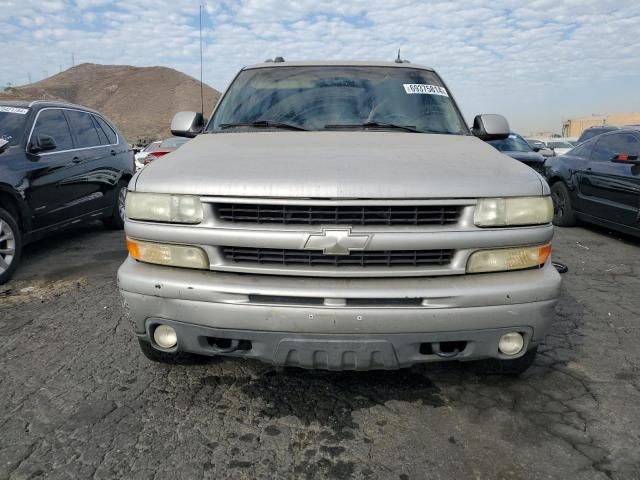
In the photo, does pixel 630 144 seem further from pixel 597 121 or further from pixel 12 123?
pixel 597 121

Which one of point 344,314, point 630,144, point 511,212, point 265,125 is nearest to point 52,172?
point 265,125

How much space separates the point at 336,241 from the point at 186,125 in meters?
2.20

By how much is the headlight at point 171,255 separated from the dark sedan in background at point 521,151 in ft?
28.3

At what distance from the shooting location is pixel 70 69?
10400 cm

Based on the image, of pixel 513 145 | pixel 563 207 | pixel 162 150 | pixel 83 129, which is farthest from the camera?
pixel 513 145

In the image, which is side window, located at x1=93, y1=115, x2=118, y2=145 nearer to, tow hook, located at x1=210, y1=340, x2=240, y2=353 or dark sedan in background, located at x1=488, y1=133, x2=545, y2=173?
tow hook, located at x1=210, y1=340, x2=240, y2=353

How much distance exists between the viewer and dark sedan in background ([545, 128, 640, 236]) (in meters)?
6.39

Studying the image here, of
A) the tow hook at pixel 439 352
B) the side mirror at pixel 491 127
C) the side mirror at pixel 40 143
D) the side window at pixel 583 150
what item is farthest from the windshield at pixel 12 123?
the side window at pixel 583 150

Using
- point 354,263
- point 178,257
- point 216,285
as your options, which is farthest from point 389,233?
point 178,257

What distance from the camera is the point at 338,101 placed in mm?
3545

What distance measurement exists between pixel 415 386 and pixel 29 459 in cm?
187

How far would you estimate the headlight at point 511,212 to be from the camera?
2.31m

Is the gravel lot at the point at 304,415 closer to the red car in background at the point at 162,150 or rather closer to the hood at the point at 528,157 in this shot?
the hood at the point at 528,157

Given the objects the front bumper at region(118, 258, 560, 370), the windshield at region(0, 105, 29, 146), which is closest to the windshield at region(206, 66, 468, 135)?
the front bumper at region(118, 258, 560, 370)
